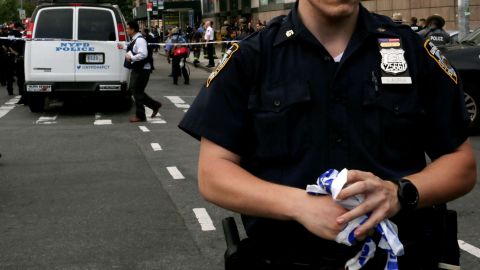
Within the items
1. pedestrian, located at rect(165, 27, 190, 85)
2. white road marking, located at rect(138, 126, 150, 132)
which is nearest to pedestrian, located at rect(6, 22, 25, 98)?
pedestrian, located at rect(165, 27, 190, 85)

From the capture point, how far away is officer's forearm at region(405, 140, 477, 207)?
6.18 feet

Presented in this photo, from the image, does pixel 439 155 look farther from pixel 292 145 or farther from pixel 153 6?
pixel 153 6

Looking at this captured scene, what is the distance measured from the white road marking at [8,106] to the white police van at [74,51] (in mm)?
1088

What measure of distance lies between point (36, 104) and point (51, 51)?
1.43m

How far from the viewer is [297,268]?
194 centimetres

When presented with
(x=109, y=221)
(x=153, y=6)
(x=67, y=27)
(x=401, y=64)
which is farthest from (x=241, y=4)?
(x=401, y=64)

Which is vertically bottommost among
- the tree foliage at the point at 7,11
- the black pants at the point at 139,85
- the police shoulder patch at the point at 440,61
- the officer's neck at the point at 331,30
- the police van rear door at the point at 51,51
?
the black pants at the point at 139,85

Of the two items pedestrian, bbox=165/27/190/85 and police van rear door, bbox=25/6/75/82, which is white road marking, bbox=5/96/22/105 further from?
pedestrian, bbox=165/27/190/85

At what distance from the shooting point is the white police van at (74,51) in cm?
1529

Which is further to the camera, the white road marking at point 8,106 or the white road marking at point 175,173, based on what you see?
the white road marking at point 8,106

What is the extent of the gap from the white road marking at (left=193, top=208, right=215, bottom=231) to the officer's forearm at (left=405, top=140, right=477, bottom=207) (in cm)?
420

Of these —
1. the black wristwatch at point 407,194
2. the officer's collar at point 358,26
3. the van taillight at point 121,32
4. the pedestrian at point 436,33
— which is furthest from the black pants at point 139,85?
the black wristwatch at point 407,194

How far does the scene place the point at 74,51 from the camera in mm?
15320

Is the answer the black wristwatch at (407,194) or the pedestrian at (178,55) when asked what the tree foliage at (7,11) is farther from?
the black wristwatch at (407,194)
